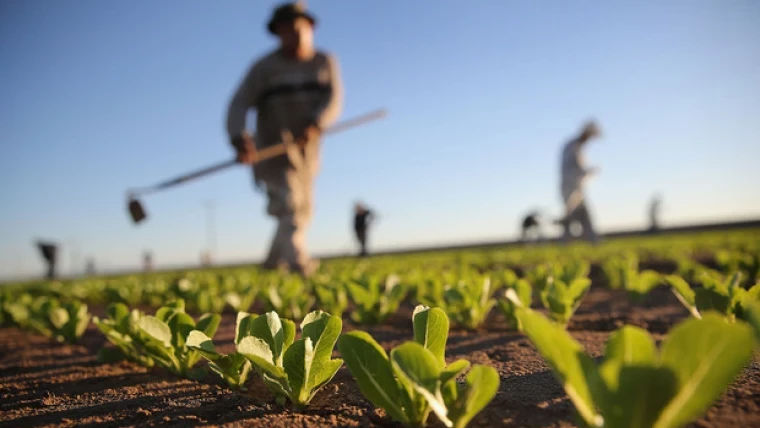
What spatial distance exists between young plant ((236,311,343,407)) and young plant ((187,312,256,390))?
0.08m

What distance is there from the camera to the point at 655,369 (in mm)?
538

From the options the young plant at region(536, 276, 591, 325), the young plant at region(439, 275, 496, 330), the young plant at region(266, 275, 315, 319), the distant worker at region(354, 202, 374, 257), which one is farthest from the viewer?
the distant worker at region(354, 202, 374, 257)

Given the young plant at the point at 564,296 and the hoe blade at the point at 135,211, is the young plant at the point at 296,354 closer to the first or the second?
the young plant at the point at 564,296

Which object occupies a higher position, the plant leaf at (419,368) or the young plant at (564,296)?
the plant leaf at (419,368)

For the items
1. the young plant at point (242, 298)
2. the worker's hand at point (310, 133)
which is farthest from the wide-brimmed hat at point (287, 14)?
the young plant at point (242, 298)

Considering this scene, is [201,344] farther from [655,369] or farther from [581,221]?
[581,221]

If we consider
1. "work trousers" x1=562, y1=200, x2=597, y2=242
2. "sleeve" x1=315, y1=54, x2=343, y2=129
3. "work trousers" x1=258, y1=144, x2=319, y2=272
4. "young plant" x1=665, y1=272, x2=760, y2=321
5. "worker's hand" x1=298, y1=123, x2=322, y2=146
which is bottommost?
"work trousers" x1=562, y1=200, x2=597, y2=242

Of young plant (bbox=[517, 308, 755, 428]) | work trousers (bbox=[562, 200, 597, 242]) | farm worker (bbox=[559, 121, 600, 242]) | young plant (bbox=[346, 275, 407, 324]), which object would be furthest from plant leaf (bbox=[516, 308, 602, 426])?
work trousers (bbox=[562, 200, 597, 242])

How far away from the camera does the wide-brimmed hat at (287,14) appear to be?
17.8 feet

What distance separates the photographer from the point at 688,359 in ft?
1.80

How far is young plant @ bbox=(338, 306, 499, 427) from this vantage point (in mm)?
774

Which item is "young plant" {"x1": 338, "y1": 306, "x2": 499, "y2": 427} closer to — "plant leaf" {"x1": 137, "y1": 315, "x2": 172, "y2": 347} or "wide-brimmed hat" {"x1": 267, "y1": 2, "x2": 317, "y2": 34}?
"plant leaf" {"x1": 137, "y1": 315, "x2": 172, "y2": 347}

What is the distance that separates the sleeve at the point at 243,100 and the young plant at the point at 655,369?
17.9ft

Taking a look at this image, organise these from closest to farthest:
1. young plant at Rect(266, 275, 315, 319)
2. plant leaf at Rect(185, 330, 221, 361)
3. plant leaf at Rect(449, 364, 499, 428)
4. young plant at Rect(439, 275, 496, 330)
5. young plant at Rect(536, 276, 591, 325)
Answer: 1. plant leaf at Rect(449, 364, 499, 428)
2. plant leaf at Rect(185, 330, 221, 361)
3. young plant at Rect(536, 276, 591, 325)
4. young plant at Rect(439, 275, 496, 330)
5. young plant at Rect(266, 275, 315, 319)
